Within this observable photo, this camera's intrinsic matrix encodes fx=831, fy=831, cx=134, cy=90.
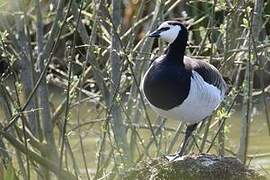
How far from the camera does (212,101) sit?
4895 mm

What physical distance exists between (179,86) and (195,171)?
0.69m

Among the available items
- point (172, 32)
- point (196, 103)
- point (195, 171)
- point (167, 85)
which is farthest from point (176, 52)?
point (195, 171)

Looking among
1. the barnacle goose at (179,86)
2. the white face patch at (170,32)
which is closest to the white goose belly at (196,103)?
the barnacle goose at (179,86)

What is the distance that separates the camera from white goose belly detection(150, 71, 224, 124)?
479 centimetres

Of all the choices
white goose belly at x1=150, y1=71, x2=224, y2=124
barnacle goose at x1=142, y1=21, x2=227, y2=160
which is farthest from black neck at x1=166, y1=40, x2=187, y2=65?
white goose belly at x1=150, y1=71, x2=224, y2=124

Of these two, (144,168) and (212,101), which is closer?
(144,168)

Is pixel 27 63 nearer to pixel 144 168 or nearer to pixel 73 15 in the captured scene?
pixel 73 15

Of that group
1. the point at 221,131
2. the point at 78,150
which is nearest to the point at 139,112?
the point at 221,131

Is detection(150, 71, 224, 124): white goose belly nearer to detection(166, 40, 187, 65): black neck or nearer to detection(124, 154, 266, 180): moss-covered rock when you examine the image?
detection(166, 40, 187, 65): black neck

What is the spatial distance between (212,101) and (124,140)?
1022 millimetres

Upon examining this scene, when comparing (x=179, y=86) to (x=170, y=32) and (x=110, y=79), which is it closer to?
(x=170, y=32)

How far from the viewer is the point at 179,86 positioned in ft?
15.8

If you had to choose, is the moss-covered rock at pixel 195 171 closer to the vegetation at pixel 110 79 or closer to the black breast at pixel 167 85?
the black breast at pixel 167 85

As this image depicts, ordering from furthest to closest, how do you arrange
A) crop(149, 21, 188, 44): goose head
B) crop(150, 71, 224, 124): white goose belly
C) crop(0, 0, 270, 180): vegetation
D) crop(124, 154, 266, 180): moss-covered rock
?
crop(0, 0, 270, 180): vegetation → crop(149, 21, 188, 44): goose head → crop(150, 71, 224, 124): white goose belly → crop(124, 154, 266, 180): moss-covered rock
